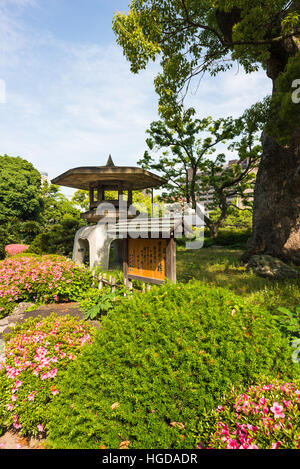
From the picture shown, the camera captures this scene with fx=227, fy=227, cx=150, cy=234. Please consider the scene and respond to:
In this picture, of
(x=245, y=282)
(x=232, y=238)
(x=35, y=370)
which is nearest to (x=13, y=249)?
(x=35, y=370)

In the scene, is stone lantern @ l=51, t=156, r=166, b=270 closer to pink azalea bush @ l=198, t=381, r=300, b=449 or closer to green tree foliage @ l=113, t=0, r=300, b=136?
green tree foliage @ l=113, t=0, r=300, b=136

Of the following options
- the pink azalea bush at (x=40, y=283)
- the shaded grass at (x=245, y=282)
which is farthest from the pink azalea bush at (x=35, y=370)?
the shaded grass at (x=245, y=282)

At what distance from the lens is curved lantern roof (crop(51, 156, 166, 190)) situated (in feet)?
30.2

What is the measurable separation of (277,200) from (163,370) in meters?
10.0

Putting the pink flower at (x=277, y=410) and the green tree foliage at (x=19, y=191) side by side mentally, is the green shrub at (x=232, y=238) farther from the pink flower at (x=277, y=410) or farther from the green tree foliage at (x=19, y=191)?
the pink flower at (x=277, y=410)

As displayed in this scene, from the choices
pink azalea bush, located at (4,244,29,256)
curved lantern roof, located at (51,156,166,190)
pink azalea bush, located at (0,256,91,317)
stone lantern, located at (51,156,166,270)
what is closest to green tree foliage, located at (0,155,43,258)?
pink azalea bush, located at (4,244,29,256)

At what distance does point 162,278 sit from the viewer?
6.07 m

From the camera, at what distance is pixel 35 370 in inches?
120

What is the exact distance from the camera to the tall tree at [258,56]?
5828mm

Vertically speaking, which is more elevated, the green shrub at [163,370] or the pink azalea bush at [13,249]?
the pink azalea bush at [13,249]

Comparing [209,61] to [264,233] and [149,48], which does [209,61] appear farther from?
[264,233]

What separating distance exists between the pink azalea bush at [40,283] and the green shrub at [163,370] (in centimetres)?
464

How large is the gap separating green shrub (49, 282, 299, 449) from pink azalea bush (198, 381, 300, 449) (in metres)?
0.14

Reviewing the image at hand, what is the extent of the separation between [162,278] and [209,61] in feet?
28.1
